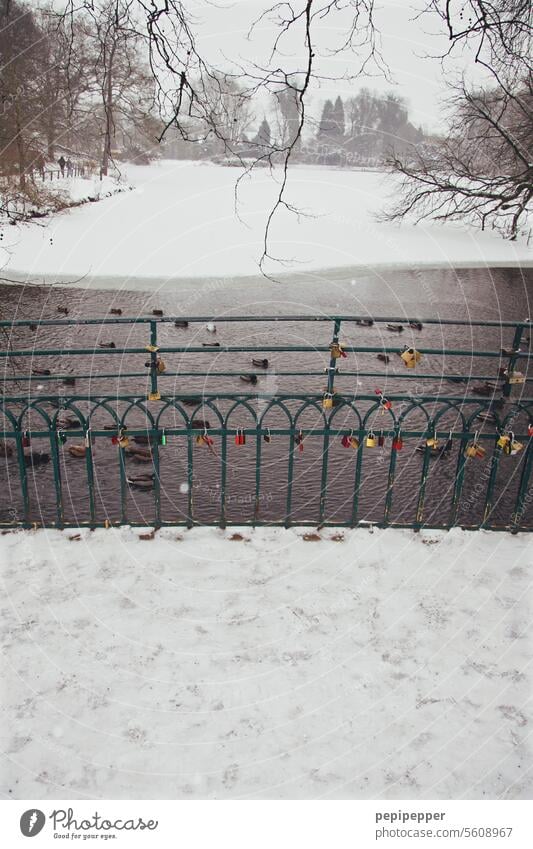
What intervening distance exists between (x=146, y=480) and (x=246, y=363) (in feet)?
16.5

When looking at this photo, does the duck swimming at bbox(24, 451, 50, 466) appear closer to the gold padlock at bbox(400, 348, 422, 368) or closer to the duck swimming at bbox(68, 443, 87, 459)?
the duck swimming at bbox(68, 443, 87, 459)

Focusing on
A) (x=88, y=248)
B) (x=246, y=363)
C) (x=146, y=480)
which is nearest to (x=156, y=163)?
(x=88, y=248)

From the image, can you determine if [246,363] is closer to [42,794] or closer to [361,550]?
[361,550]

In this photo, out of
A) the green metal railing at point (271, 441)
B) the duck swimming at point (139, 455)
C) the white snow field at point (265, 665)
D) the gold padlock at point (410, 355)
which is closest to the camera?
the white snow field at point (265, 665)

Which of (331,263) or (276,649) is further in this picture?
(331,263)

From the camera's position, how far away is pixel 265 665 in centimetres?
381

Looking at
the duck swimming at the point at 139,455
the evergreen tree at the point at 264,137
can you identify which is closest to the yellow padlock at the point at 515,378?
the evergreen tree at the point at 264,137

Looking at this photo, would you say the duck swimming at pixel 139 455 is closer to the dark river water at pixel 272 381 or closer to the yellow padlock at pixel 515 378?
the dark river water at pixel 272 381

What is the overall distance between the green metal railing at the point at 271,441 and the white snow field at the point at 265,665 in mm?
477

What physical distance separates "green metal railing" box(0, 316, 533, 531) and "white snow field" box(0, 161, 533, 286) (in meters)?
10.9

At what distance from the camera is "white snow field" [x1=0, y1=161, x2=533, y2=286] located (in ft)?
68.4

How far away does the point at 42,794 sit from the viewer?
3029 mm

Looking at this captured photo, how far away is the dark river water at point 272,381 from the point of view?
21.2 ft

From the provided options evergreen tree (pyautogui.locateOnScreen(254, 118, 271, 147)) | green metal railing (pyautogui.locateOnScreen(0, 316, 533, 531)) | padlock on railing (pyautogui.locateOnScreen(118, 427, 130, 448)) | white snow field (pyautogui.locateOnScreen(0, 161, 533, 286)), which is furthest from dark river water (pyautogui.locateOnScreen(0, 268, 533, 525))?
evergreen tree (pyautogui.locateOnScreen(254, 118, 271, 147))
